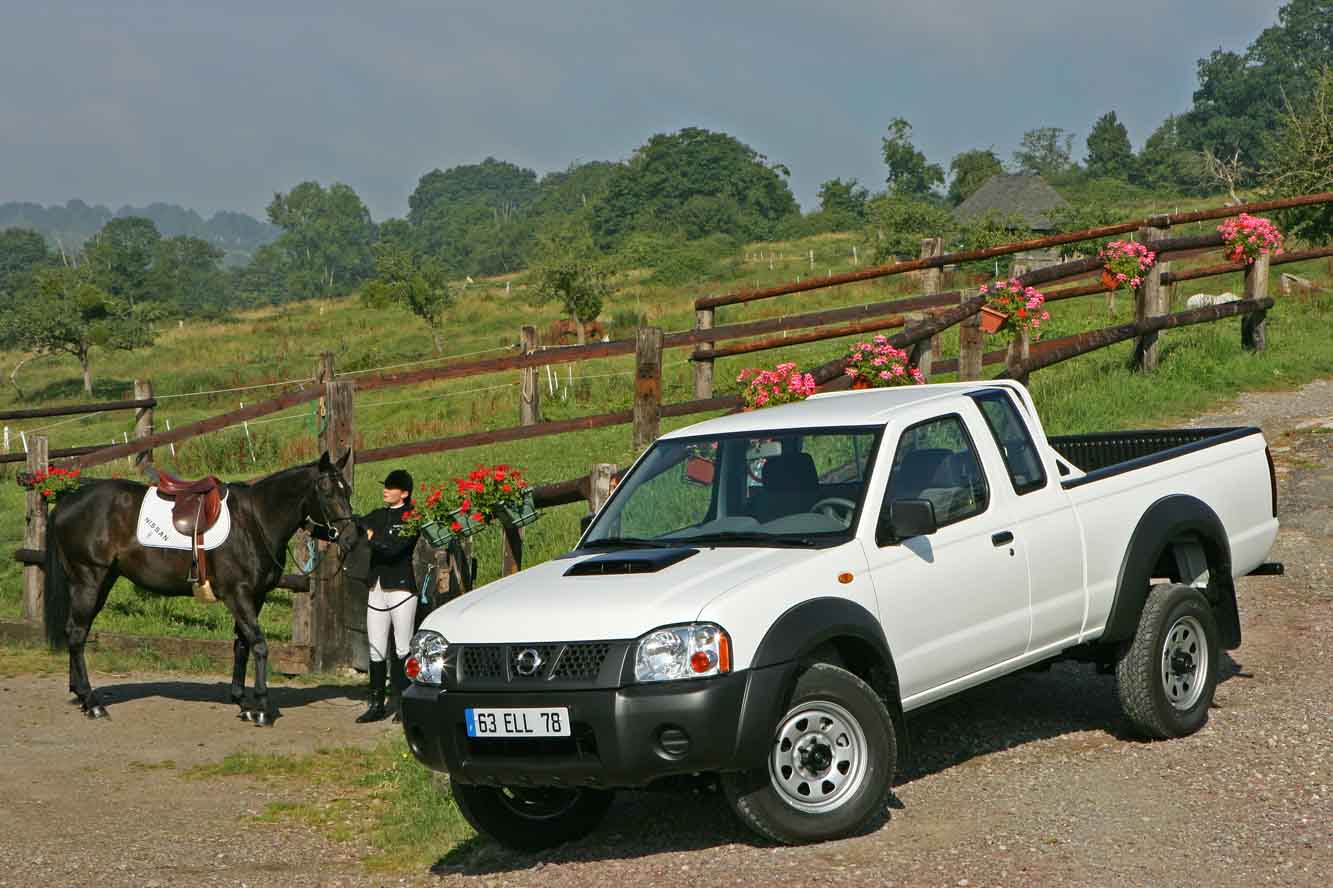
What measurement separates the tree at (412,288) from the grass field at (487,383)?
2.56ft

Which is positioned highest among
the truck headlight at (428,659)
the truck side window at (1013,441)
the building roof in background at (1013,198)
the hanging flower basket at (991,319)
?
the building roof in background at (1013,198)

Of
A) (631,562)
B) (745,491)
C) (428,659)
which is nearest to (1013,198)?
(745,491)

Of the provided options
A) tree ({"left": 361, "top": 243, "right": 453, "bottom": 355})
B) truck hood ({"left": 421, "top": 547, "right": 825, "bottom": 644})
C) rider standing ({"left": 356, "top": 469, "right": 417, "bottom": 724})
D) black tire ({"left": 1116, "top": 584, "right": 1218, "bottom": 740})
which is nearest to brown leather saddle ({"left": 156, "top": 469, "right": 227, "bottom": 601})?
rider standing ({"left": 356, "top": 469, "right": 417, "bottom": 724})

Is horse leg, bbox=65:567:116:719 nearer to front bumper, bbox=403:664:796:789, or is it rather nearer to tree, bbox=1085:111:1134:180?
front bumper, bbox=403:664:796:789

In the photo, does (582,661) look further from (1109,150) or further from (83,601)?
(1109,150)

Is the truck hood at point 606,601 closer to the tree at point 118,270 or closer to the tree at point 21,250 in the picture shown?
the tree at point 118,270

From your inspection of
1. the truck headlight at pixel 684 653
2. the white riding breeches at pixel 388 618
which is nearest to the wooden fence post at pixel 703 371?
the white riding breeches at pixel 388 618

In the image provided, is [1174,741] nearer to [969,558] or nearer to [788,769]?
[969,558]

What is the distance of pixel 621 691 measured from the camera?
19.1 feet

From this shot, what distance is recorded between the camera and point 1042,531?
23.8ft

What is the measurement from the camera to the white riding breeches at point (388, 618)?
10281 millimetres

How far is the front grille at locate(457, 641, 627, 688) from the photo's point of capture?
5922 millimetres

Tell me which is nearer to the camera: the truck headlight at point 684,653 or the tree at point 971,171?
the truck headlight at point 684,653

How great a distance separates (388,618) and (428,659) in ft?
13.1
